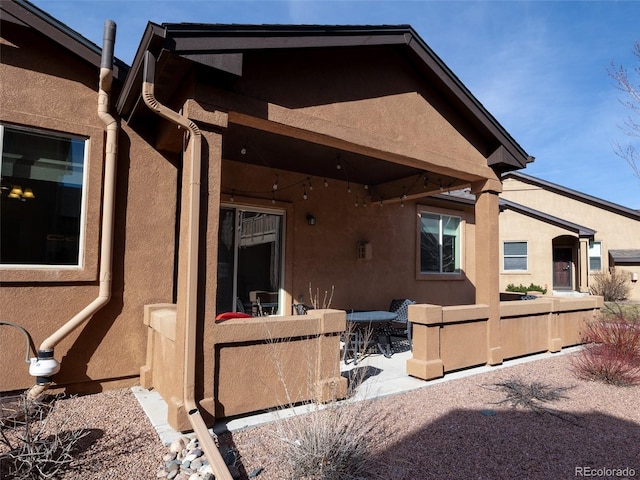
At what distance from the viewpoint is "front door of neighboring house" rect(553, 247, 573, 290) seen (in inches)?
838

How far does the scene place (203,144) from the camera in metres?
3.88

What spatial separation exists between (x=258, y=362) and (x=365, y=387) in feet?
5.65

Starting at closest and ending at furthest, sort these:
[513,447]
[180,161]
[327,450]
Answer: [327,450] → [513,447] → [180,161]

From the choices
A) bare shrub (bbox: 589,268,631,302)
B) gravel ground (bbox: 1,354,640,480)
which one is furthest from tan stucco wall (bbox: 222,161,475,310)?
bare shrub (bbox: 589,268,631,302)

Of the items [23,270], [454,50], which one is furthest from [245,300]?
[454,50]

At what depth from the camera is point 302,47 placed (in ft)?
14.4

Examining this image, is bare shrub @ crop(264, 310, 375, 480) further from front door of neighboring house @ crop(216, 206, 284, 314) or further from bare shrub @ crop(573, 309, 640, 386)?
bare shrub @ crop(573, 309, 640, 386)

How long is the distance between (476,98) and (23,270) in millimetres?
6455

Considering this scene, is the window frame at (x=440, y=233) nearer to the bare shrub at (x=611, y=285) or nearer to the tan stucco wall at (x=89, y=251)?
the tan stucco wall at (x=89, y=251)

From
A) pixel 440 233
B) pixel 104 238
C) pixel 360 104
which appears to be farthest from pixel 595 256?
pixel 104 238

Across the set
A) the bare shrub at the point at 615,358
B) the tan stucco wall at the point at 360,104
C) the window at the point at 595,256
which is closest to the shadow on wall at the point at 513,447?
the bare shrub at the point at 615,358

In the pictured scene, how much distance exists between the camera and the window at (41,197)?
4.36 meters

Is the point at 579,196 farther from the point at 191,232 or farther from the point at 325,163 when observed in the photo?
the point at 191,232

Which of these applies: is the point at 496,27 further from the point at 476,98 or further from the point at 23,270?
the point at 23,270
